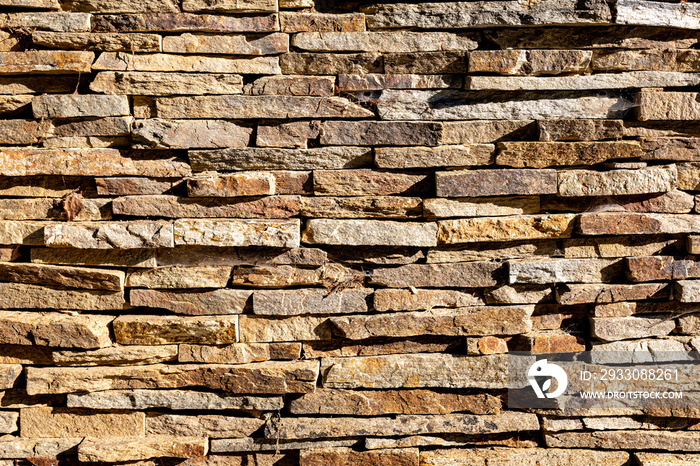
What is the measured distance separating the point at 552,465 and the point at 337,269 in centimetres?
143

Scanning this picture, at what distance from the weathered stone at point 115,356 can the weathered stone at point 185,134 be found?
3.10 feet

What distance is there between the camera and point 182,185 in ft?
6.94

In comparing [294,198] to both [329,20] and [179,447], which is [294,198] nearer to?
[329,20]

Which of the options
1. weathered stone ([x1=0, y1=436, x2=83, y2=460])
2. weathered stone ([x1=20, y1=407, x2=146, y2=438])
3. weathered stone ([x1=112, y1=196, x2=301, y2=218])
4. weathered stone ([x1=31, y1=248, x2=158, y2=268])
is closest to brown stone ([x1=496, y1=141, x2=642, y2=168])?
weathered stone ([x1=112, y1=196, x2=301, y2=218])

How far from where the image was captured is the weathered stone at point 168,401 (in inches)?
84.5

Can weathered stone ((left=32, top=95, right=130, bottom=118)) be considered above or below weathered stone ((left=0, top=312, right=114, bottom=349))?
above

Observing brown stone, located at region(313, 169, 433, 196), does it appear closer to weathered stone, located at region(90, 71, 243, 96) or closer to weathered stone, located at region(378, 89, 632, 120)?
weathered stone, located at region(378, 89, 632, 120)

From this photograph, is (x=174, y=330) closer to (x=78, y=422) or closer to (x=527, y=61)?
(x=78, y=422)

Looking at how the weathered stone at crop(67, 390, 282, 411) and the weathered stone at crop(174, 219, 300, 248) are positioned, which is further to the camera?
the weathered stone at crop(67, 390, 282, 411)

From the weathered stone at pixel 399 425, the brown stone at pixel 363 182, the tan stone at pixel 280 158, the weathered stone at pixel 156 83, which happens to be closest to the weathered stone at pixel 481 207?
the brown stone at pixel 363 182

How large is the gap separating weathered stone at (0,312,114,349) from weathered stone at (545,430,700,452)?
2.21 metres

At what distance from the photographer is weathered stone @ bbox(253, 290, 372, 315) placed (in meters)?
2.15

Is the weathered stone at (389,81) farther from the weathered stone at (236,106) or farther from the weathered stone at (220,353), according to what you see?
the weathered stone at (220,353)

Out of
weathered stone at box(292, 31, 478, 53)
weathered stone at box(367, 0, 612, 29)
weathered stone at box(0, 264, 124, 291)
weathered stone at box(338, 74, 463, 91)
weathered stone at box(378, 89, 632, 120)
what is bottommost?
weathered stone at box(0, 264, 124, 291)
